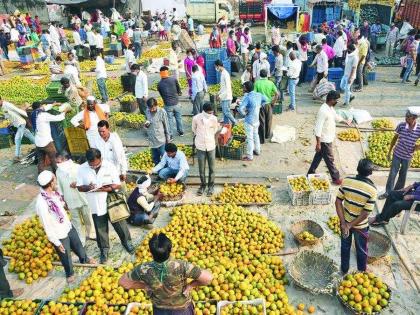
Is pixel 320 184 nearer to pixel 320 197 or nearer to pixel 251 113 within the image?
pixel 320 197

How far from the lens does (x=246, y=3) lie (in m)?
27.8

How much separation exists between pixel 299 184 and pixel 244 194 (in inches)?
45.8

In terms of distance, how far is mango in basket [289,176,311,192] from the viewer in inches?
283

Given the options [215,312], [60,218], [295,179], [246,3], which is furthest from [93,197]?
[246,3]

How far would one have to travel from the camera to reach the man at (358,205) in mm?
4555

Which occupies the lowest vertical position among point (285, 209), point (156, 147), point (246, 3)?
point (285, 209)

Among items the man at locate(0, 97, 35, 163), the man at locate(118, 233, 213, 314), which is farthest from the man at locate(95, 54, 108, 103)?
the man at locate(118, 233, 213, 314)

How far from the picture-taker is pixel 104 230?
5930mm

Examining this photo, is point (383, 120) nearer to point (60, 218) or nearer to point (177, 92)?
point (177, 92)

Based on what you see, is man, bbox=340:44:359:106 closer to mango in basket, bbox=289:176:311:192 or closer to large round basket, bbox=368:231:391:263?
mango in basket, bbox=289:176:311:192

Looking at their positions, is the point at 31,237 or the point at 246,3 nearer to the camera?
the point at 31,237

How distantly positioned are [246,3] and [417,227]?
25.3 meters

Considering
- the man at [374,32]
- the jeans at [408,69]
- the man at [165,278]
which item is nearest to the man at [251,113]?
the man at [165,278]

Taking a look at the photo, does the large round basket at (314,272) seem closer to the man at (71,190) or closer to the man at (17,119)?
the man at (71,190)
